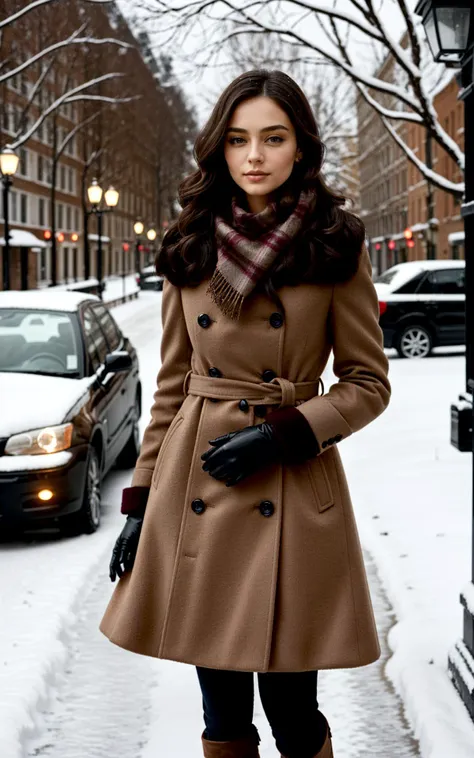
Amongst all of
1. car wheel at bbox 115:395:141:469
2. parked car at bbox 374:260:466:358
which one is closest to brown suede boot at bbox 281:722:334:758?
car wheel at bbox 115:395:141:469

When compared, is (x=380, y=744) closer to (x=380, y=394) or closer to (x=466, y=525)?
(x=380, y=394)

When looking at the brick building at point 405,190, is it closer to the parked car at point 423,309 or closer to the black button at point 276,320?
the parked car at point 423,309

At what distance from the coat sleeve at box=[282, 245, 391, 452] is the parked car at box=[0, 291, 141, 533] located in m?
4.09

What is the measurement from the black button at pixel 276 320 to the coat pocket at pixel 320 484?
33 centimetres

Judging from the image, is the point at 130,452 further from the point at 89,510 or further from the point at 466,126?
the point at 466,126

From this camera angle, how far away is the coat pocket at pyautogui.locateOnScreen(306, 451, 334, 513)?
243 cm

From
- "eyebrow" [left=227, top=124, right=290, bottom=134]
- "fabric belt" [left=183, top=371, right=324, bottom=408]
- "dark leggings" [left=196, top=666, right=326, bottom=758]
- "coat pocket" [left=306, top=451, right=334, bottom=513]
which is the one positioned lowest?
"dark leggings" [left=196, top=666, right=326, bottom=758]

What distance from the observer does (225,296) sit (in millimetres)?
2428

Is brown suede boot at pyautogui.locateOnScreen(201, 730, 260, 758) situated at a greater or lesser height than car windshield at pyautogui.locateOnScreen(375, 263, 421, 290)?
lesser

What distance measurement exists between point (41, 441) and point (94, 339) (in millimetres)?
1683

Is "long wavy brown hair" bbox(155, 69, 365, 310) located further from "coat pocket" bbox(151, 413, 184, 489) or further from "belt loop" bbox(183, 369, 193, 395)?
"coat pocket" bbox(151, 413, 184, 489)

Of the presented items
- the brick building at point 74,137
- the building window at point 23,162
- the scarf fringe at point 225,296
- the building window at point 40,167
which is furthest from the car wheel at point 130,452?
the building window at point 40,167

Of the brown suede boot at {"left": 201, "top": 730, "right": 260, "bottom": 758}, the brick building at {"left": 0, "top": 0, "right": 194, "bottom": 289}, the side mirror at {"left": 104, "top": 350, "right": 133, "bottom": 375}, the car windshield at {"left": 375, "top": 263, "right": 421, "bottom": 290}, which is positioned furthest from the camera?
the brick building at {"left": 0, "top": 0, "right": 194, "bottom": 289}

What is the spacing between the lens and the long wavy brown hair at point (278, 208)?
94.4 inches
